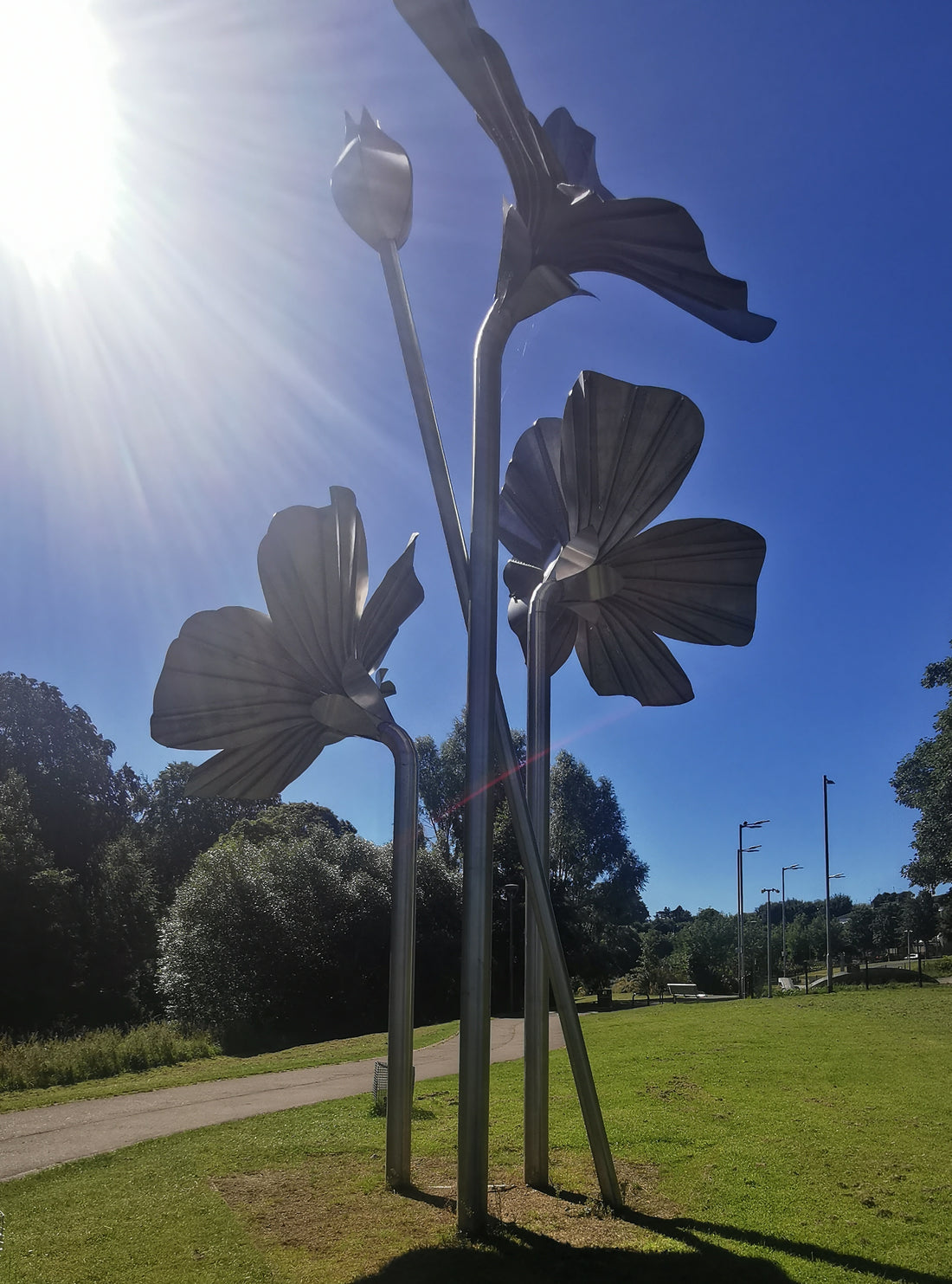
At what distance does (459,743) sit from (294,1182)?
1324 inches

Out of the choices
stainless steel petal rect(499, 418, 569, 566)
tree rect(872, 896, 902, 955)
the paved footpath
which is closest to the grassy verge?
the paved footpath

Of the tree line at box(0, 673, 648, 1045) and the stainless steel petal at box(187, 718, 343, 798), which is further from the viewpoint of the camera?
the tree line at box(0, 673, 648, 1045)

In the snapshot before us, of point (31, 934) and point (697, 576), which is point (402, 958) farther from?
point (31, 934)

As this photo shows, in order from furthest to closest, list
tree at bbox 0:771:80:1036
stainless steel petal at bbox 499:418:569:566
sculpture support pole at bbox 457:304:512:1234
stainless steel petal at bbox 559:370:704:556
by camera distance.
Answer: tree at bbox 0:771:80:1036 → stainless steel petal at bbox 499:418:569:566 → stainless steel petal at bbox 559:370:704:556 → sculpture support pole at bbox 457:304:512:1234

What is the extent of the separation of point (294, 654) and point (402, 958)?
2902 mm

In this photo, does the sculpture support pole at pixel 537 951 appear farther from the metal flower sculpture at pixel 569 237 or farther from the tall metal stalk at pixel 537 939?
the metal flower sculpture at pixel 569 237

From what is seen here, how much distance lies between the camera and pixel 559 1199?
6551 mm

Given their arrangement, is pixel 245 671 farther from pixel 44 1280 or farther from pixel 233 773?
pixel 44 1280

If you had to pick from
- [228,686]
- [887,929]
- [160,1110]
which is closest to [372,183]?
[228,686]

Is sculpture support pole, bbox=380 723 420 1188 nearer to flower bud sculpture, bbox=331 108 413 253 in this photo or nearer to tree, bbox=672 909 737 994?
flower bud sculpture, bbox=331 108 413 253

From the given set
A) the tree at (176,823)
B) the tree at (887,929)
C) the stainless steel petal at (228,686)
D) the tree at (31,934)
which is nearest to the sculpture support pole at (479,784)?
the stainless steel petal at (228,686)

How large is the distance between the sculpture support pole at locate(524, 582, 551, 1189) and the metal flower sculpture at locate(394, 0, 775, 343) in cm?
270

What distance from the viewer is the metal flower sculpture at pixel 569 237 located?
20.4 feet

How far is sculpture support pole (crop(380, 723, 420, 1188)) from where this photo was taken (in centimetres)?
709
